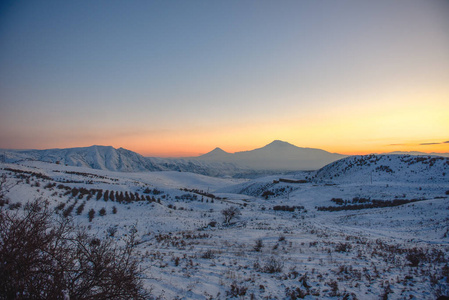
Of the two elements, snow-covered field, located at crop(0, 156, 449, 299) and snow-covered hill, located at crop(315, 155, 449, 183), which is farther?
snow-covered hill, located at crop(315, 155, 449, 183)

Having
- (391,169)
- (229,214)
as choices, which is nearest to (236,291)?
(229,214)

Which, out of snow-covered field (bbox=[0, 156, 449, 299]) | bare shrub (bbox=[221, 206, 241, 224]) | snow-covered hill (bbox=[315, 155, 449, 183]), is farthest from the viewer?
snow-covered hill (bbox=[315, 155, 449, 183])

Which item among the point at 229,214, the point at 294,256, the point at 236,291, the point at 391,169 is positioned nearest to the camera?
the point at 236,291

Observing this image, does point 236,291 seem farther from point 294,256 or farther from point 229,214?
point 229,214

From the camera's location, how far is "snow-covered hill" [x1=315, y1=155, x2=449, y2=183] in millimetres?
39022

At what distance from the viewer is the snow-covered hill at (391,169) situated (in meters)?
39.0

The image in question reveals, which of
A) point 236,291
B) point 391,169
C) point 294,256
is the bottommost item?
point 294,256

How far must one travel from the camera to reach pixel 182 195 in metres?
43.3

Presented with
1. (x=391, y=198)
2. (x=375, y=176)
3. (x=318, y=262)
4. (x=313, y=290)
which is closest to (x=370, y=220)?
(x=391, y=198)

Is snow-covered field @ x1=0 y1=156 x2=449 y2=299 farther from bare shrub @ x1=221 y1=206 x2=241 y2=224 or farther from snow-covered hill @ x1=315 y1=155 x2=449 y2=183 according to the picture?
snow-covered hill @ x1=315 y1=155 x2=449 y2=183

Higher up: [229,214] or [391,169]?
[391,169]

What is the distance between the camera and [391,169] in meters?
45.8

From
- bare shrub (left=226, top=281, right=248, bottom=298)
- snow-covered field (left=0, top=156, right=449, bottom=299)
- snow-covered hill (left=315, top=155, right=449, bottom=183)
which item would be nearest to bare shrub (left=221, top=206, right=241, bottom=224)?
snow-covered field (left=0, top=156, right=449, bottom=299)

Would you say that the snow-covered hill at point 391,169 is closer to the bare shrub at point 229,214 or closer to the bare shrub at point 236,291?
the bare shrub at point 229,214
